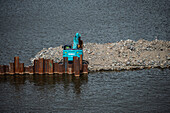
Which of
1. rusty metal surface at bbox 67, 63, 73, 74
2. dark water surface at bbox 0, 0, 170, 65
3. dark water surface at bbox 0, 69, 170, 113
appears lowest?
dark water surface at bbox 0, 69, 170, 113

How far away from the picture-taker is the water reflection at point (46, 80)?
2573cm

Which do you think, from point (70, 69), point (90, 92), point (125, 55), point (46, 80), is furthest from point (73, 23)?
point (90, 92)

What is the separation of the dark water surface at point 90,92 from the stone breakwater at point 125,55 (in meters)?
1.36

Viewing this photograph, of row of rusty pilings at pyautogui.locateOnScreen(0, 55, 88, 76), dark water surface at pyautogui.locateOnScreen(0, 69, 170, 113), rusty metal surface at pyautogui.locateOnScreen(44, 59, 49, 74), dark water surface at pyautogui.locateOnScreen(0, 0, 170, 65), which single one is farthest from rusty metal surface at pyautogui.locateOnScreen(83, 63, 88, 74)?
dark water surface at pyautogui.locateOnScreen(0, 0, 170, 65)

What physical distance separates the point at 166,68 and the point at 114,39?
21.9m

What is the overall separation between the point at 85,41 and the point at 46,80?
23351mm

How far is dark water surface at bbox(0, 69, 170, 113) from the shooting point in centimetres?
2067

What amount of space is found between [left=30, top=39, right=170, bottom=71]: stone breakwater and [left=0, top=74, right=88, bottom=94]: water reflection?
10.4ft

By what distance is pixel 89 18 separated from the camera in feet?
254

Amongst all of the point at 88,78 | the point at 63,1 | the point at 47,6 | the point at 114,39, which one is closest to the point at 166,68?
the point at 88,78

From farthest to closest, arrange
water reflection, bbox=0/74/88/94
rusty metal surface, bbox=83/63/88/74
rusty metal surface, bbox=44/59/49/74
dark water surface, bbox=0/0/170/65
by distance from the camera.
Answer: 1. dark water surface, bbox=0/0/170/65
2. rusty metal surface, bbox=83/63/88/74
3. rusty metal surface, bbox=44/59/49/74
4. water reflection, bbox=0/74/88/94

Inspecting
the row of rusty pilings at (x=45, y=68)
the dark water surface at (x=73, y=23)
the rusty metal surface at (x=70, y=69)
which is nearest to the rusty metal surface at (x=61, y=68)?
the row of rusty pilings at (x=45, y=68)

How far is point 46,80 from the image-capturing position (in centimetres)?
2692

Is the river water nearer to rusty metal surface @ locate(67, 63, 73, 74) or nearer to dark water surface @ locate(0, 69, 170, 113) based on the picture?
dark water surface @ locate(0, 69, 170, 113)
